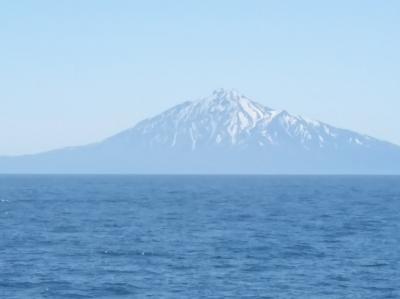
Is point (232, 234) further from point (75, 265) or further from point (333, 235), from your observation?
point (75, 265)

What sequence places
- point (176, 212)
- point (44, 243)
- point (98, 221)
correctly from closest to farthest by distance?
1. point (44, 243)
2. point (98, 221)
3. point (176, 212)

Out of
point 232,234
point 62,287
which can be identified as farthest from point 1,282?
point 232,234

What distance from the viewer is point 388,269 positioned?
5028cm

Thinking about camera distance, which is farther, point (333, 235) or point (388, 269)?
point (333, 235)

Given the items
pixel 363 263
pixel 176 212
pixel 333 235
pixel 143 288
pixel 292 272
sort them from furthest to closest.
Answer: pixel 176 212, pixel 333 235, pixel 363 263, pixel 292 272, pixel 143 288

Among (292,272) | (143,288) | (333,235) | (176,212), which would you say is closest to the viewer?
(143,288)

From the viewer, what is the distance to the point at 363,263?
173 ft

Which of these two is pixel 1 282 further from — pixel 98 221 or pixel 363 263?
pixel 98 221

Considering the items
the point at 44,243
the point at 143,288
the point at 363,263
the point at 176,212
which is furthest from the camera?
the point at 176,212

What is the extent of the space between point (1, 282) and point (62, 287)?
11.8ft

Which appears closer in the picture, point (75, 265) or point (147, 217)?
point (75, 265)

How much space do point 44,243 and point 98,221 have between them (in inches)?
823

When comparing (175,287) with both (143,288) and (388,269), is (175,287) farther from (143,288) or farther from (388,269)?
(388,269)

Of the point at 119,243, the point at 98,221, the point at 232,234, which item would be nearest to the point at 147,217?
the point at 98,221
